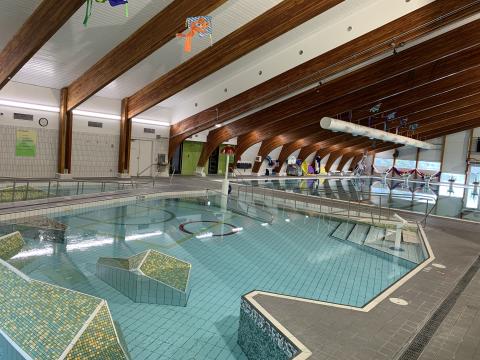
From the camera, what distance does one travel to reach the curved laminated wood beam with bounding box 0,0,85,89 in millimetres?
5883

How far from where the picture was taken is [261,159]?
2127cm

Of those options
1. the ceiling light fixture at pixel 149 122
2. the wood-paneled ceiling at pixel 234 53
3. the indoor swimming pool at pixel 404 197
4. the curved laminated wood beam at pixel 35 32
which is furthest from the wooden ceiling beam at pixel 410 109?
the curved laminated wood beam at pixel 35 32

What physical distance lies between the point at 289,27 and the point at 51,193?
6.85m

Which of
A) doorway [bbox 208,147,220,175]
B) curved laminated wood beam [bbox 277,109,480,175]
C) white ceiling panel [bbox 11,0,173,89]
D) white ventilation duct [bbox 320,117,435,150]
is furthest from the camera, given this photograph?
doorway [bbox 208,147,220,175]

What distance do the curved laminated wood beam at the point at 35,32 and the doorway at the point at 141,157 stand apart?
260 inches

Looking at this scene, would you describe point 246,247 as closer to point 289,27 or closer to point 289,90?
point 289,27

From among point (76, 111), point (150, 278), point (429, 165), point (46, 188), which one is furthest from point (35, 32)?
point (429, 165)

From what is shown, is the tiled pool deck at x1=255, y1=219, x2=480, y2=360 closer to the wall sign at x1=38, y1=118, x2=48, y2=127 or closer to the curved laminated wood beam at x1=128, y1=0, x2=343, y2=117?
the curved laminated wood beam at x1=128, y1=0, x2=343, y2=117

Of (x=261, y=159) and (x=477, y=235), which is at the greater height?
(x=261, y=159)

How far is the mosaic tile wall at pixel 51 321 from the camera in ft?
6.97

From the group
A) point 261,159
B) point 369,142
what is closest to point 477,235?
point 261,159

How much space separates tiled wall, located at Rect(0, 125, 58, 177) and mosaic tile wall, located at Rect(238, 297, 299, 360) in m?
10.9

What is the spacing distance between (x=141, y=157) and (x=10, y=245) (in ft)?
35.5

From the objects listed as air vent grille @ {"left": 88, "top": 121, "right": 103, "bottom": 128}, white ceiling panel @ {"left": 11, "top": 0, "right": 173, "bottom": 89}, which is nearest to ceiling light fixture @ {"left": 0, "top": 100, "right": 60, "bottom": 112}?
white ceiling panel @ {"left": 11, "top": 0, "right": 173, "bottom": 89}
